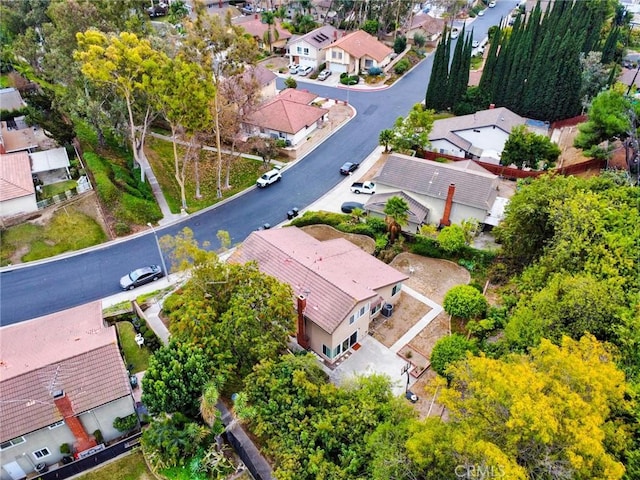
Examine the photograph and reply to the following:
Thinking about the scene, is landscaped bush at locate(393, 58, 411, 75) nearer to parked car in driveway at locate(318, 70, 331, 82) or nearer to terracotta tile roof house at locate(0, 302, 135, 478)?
parked car in driveway at locate(318, 70, 331, 82)

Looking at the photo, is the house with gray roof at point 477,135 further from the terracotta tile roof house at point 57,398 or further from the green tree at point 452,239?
the terracotta tile roof house at point 57,398

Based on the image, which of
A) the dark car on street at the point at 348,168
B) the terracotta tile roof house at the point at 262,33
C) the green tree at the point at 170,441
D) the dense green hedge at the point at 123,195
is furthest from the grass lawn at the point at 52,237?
the terracotta tile roof house at the point at 262,33

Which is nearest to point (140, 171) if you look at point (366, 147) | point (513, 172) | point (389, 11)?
point (366, 147)

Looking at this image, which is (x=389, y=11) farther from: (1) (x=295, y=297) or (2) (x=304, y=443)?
(2) (x=304, y=443)

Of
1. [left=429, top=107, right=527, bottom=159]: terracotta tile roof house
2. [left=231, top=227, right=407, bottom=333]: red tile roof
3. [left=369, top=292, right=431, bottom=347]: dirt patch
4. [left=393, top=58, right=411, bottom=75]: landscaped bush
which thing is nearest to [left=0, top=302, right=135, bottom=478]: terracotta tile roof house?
[left=231, top=227, right=407, bottom=333]: red tile roof

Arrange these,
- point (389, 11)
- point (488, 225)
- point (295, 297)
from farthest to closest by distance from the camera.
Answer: point (389, 11), point (488, 225), point (295, 297)

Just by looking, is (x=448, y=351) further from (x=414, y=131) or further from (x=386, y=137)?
(x=386, y=137)
